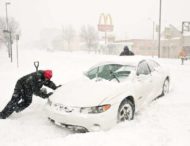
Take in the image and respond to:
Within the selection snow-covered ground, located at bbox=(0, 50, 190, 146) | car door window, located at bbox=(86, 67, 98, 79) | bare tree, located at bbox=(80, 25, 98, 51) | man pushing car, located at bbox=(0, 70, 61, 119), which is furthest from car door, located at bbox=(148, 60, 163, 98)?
bare tree, located at bbox=(80, 25, 98, 51)

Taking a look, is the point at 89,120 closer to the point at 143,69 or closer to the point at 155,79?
the point at 143,69

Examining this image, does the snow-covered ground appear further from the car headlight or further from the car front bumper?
the car headlight

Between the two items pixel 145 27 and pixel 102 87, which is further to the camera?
pixel 145 27

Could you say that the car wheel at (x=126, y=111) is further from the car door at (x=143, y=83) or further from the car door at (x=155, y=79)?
the car door at (x=155, y=79)

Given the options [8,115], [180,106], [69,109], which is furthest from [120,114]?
[8,115]

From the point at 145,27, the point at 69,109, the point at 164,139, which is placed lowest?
the point at 164,139

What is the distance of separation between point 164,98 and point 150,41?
5232cm

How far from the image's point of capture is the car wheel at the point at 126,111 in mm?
5086

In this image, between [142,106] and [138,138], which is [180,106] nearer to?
[142,106]

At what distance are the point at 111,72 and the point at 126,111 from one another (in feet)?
4.15

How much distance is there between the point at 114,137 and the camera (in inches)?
175

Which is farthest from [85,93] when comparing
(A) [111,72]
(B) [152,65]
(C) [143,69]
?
(B) [152,65]

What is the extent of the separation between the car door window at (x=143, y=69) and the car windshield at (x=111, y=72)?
18 cm

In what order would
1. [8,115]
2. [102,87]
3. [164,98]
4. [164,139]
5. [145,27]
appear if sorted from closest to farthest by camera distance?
[164,139] → [102,87] → [8,115] → [164,98] → [145,27]
